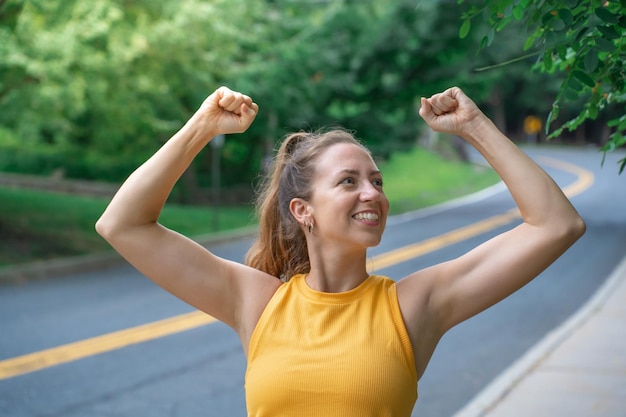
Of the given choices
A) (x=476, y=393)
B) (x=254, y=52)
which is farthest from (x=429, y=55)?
(x=476, y=393)

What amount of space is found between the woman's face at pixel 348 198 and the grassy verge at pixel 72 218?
6688mm

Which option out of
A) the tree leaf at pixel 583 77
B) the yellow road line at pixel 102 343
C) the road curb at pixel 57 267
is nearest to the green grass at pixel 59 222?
the road curb at pixel 57 267

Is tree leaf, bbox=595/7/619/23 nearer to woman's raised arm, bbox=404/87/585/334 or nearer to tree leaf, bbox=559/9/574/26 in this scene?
tree leaf, bbox=559/9/574/26

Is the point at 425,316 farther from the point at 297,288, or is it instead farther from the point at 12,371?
the point at 12,371

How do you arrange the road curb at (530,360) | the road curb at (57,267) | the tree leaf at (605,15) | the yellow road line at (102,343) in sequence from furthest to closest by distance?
the road curb at (57,267), the yellow road line at (102,343), the road curb at (530,360), the tree leaf at (605,15)

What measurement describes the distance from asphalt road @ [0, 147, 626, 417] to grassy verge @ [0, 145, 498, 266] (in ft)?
5.87

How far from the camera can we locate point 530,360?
855cm

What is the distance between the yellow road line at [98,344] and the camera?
29.0ft

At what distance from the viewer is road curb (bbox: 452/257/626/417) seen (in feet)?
23.0

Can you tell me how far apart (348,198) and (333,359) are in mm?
482

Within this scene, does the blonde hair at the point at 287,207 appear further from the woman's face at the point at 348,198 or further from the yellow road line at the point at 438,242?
the yellow road line at the point at 438,242

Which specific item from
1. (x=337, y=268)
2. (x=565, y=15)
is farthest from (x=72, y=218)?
(x=337, y=268)

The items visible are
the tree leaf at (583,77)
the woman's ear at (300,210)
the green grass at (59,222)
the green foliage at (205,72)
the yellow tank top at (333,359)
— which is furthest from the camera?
the green grass at (59,222)

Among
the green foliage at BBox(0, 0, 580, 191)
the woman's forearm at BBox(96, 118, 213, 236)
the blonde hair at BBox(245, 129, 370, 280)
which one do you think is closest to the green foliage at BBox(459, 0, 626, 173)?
the blonde hair at BBox(245, 129, 370, 280)
